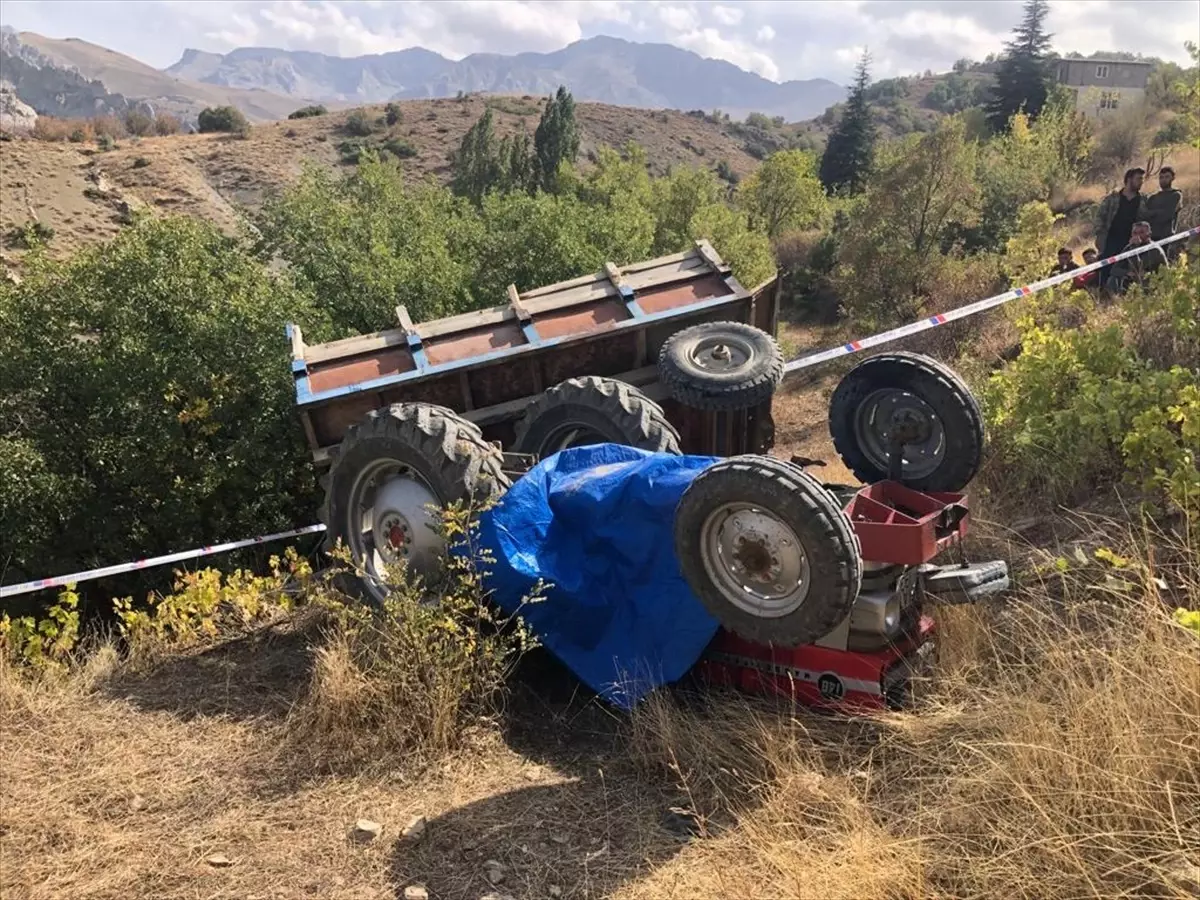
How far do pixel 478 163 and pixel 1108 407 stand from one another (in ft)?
138

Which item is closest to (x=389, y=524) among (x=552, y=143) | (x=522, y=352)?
(x=522, y=352)

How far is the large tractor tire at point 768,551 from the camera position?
3297mm

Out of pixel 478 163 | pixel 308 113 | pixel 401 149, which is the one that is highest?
pixel 308 113

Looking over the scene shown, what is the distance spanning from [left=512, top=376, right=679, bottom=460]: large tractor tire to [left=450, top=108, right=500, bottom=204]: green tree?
125 ft

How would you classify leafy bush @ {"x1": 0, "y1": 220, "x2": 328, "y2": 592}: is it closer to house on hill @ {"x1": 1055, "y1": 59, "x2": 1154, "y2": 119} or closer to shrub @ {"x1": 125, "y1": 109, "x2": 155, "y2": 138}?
shrub @ {"x1": 125, "y1": 109, "x2": 155, "y2": 138}

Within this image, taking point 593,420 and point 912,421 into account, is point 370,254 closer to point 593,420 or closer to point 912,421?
point 593,420

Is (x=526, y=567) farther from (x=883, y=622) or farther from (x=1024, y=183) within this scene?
(x=1024, y=183)

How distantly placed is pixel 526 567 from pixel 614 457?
84 centimetres

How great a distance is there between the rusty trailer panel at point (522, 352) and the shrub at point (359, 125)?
247 ft

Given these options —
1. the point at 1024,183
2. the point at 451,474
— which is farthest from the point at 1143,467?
the point at 1024,183

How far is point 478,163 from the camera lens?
4306 centimetres

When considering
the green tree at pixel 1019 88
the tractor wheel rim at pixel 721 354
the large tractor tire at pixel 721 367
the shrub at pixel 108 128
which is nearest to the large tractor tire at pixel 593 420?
the large tractor tire at pixel 721 367

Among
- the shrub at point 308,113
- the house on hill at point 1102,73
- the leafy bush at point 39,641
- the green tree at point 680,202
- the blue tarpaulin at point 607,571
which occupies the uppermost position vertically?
the shrub at point 308,113

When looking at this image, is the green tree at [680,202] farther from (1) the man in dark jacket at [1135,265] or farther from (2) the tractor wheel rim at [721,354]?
(2) the tractor wheel rim at [721,354]
